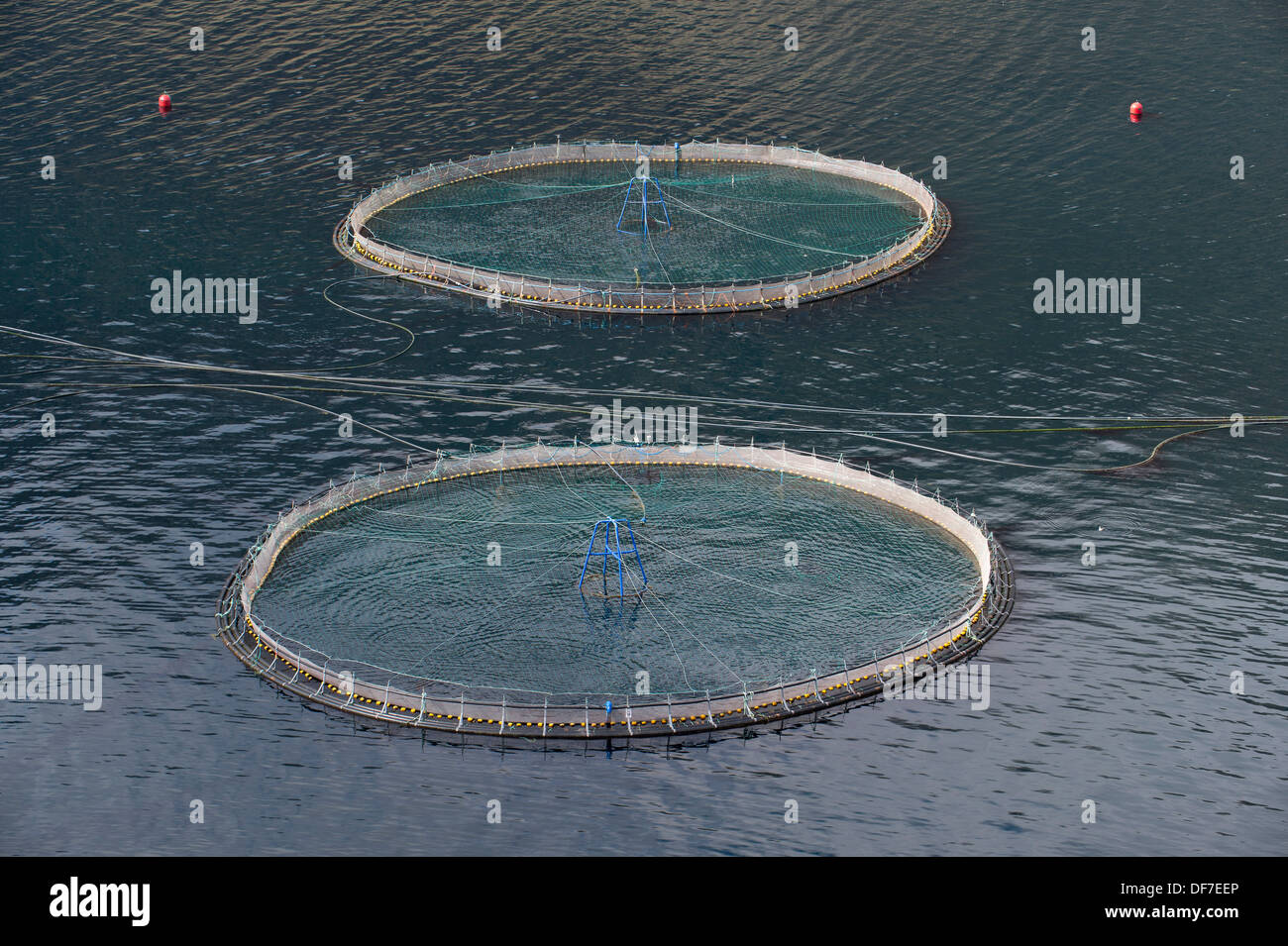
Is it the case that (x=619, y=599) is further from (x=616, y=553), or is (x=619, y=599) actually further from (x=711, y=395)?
(x=711, y=395)

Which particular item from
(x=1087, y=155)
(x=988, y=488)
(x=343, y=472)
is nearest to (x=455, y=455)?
(x=343, y=472)

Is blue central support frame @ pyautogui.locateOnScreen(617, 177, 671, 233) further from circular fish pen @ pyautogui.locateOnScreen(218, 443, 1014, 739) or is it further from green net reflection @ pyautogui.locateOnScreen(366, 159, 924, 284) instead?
circular fish pen @ pyautogui.locateOnScreen(218, 443, 1014, 739)

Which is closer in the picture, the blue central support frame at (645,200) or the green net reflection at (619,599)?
the green net reflection at (619,599)

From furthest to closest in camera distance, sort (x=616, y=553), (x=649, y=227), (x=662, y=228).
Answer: (x=649, y=227) < (x=662, y=228) < (x=616, y=553)

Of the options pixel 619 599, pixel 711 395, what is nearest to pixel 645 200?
pixel 711 395

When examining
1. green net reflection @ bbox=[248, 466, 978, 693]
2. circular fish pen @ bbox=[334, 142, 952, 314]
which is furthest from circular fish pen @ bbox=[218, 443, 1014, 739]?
circular fish pen @ bbox=[334, 142, 952, 314]

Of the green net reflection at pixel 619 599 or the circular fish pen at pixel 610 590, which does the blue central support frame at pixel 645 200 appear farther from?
the green net reflection at pixel 619 599

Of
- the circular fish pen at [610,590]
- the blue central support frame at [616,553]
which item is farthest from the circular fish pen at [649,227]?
the blue central support frame at [616,553]
